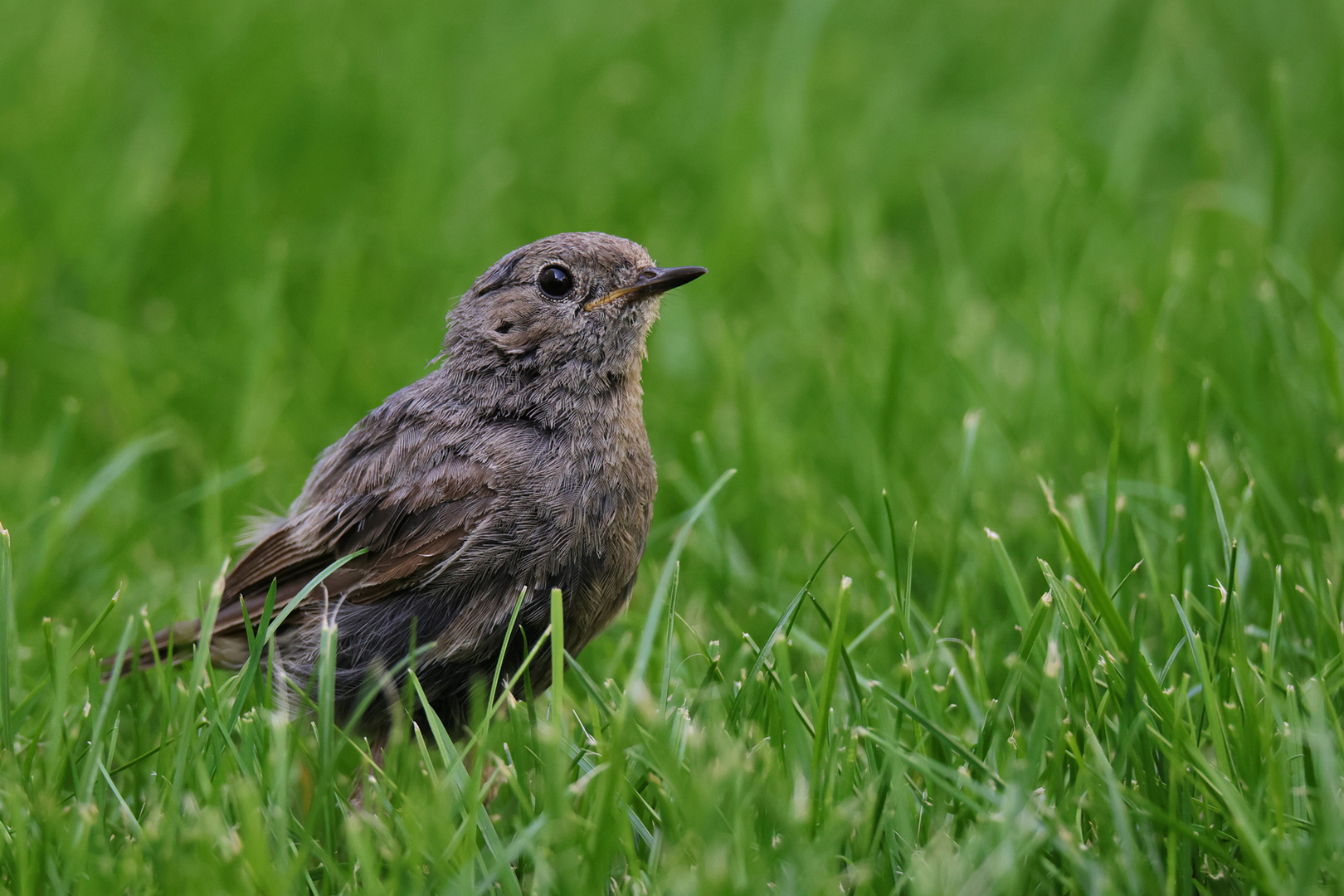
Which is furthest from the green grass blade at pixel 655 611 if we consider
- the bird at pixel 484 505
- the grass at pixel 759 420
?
the bird at pixel 484 505

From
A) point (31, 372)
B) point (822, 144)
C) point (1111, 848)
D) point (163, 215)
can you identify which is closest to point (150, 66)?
point (163, 215)

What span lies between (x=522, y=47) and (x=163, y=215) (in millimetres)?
2745

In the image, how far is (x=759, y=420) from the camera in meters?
4.99

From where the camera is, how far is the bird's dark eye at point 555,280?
3422mm

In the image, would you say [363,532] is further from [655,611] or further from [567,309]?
[655,611]

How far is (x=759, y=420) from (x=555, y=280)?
1733 millimetres

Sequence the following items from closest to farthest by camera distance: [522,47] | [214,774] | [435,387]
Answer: [214,774]
[435,387]
[522,47]

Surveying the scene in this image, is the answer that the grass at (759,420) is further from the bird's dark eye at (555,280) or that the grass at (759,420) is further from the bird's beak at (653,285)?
the bird's dark eye at (555,280)

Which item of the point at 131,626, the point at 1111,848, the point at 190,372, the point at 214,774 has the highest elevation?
the point at 190,372

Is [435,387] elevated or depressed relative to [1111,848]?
elevated

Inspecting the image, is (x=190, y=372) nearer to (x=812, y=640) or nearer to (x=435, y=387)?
(x=435, y=387)

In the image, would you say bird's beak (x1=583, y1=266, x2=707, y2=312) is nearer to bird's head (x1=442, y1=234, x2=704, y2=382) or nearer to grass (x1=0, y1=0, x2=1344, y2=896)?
bird's head (x1=442, y1=234, x2=704, y2=382)

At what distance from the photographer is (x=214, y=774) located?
2.75 m

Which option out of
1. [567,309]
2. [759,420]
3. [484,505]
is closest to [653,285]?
[567,309]
